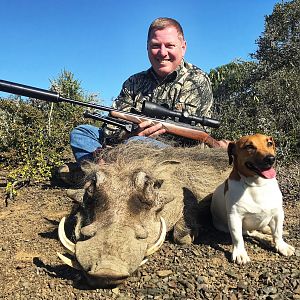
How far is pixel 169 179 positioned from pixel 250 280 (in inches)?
55.8

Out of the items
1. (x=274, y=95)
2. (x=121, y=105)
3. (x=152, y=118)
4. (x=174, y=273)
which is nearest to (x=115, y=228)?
(x=174, y=273)

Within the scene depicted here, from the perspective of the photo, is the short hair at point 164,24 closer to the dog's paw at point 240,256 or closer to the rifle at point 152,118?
the rifle at point 152,118

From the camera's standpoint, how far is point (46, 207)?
514cm

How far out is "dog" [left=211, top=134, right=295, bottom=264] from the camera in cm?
306

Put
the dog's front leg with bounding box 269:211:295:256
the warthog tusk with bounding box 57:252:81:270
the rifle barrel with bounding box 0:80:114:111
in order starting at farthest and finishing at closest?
the rifle barrel with bounding box 0:80:114:111 → the dog's front leg with bounding box 269:211:295:256 → the warthog tusk with bounding box 57:252:81:270

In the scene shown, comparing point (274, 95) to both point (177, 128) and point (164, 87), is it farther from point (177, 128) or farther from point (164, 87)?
point (177, 128)

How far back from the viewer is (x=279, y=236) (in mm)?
3316

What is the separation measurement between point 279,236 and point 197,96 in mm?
2594

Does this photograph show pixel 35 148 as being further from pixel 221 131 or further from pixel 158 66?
pixel 221 131

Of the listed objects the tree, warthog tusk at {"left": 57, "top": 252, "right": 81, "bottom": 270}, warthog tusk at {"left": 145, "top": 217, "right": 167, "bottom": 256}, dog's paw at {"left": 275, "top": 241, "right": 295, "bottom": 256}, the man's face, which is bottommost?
warthog tusk at {"left": 57, "top": 252, "right": 81, "bottom": 270}

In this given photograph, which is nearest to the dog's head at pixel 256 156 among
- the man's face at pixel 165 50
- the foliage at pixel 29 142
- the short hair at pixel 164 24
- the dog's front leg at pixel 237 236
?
the dog's front leg at pixel 237 236

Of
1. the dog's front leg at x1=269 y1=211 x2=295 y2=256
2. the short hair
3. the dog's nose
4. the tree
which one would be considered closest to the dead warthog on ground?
the dog's front leg at x1=269 y1=211 x2=295 y2=256

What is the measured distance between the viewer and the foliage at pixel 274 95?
732 centimetres

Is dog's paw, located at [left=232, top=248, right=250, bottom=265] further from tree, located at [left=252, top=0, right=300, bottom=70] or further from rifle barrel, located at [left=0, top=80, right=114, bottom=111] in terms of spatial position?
tree, located at [left=252, top=0, right=300, bottom=70]
